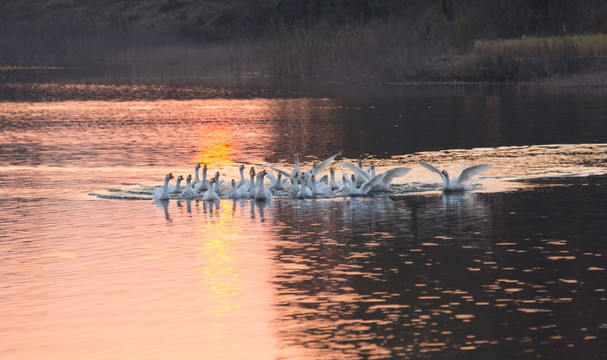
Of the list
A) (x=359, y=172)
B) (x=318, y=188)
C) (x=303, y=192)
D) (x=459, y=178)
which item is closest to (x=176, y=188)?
(x=303, y=192)

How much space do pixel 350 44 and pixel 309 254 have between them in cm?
4078

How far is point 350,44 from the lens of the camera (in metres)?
55.1

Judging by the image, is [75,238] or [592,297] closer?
[592,297]

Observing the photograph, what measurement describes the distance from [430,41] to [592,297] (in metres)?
46.1

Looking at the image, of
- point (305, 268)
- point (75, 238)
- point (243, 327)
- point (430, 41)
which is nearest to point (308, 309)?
point (243, 327)

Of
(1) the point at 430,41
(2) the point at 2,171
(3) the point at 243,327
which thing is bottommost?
(3) the point at 243,327

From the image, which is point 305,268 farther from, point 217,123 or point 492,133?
point 217,123

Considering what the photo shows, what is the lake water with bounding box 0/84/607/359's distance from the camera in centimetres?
1080

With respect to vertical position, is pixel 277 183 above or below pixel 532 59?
below

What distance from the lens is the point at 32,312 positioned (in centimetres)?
1195

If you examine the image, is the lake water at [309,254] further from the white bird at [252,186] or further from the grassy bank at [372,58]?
the grassy bank at [372,58]

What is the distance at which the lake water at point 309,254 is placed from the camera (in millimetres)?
10805

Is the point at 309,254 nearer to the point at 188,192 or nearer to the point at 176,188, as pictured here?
the point at 188,192

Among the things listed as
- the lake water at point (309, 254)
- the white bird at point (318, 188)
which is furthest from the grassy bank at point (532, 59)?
the white bird at point (318, 188)
